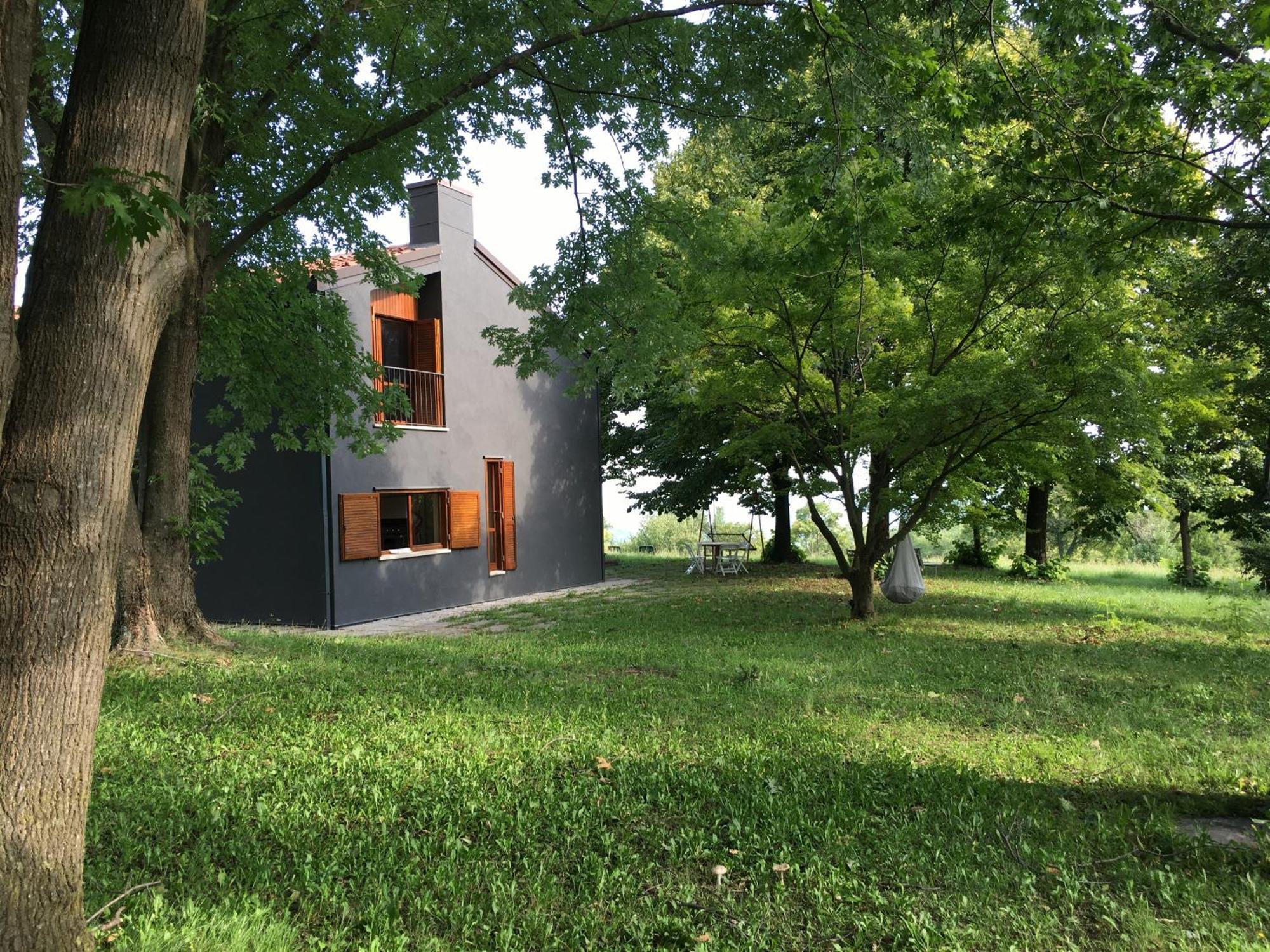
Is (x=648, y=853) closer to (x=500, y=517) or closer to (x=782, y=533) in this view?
(x=500, y=517)

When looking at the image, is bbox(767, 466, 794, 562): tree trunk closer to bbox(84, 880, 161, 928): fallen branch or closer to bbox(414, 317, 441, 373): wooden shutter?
bbox(414, 317, 441, 373): wooden shutter

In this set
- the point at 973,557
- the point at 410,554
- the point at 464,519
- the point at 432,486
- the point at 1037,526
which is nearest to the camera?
the point at 410,554

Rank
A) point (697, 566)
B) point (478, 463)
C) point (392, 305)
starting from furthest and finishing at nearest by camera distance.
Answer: point (697, 566) < point (478, 463) < point (392, 305)

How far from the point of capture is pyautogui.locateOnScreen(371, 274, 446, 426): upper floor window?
14.2 meters

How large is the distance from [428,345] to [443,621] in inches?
192

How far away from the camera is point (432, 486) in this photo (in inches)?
560

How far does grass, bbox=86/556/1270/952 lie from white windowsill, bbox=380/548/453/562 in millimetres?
4887

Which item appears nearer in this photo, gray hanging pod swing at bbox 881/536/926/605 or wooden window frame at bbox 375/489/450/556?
gray hanging pod swing at bbox 881/536/926/605

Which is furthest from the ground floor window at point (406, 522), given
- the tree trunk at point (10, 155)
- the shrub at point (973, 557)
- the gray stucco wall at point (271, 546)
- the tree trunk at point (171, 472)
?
the shrub at point (973, 557)

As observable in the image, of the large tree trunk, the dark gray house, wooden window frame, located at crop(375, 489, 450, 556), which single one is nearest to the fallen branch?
the large tree trunk

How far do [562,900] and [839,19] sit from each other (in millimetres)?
4409

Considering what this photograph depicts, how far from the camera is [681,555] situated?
95.0 ft

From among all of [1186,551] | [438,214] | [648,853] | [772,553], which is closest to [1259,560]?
[1186,551]

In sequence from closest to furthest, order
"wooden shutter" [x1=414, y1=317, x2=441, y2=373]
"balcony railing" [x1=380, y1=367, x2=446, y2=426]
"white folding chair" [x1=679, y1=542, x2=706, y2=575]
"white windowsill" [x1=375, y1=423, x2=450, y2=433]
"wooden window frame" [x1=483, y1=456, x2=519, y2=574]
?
"white windowsill" [x1=375, y1=423, x2=450, y2=433]
"balcony railing" [x1=380, y1=367, x2=446, y2=426]
"wooden shutter" [x1=414, y1=317, x2=441, y2=373]
"wooden window frame" [x1=483, y1=456, x2=519, y2=574]
"white folding chair" [x1=679, y1=542, x2=706, y2=575]
